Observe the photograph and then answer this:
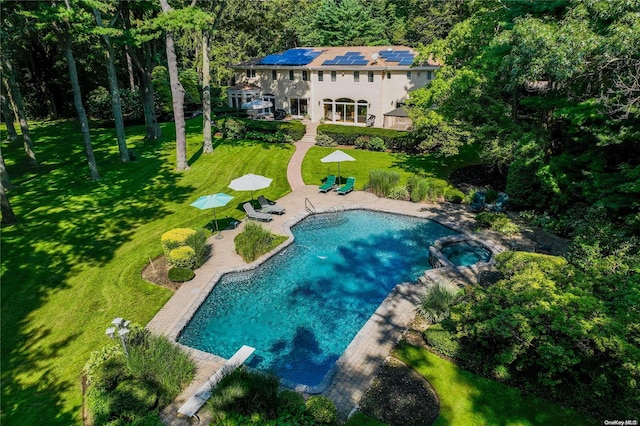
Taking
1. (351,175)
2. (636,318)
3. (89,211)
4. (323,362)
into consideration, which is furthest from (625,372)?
(89,211)

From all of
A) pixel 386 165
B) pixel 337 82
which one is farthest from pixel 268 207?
pixel 337 82

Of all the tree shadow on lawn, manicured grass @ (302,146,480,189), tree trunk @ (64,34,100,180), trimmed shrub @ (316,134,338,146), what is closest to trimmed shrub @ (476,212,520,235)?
manicured grass @ (302,146,480,189)

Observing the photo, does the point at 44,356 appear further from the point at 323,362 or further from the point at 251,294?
the point at 323,362

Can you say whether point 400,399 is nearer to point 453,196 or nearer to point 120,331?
point 120,331

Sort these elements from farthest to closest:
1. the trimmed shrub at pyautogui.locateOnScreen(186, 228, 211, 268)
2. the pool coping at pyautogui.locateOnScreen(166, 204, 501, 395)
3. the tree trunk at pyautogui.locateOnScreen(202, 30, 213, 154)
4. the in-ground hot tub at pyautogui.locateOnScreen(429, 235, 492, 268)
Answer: the tree trunk at pyautogui.locateOnScreen(202, 30, 213, 154) < the in-ground hot tub at pyautogui.locateOnScreen(429, 235, 492, 268) < the trimmed shrub at pyautogui.locateOnScreen(186, 228, 211, 268) < the pool coping at pyautogui.locateOnScreen(166, 204, 501, 395)

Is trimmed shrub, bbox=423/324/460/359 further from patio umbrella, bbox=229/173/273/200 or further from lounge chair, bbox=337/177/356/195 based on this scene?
lounge chair, bbox=337/177/356/195

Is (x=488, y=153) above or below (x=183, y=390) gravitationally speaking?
above
